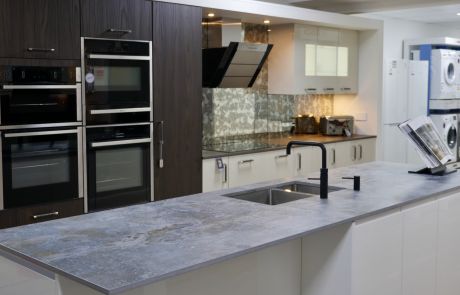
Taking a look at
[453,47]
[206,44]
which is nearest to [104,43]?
[206,44]

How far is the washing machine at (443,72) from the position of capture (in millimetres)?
9000

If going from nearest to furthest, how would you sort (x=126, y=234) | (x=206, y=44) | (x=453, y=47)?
1. (x=126, y=234)
2. (x=206, y=44)
3. (x=453, y=47)

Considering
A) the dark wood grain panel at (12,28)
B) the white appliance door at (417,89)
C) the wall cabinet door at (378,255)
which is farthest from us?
the white appliance door at (417,89)

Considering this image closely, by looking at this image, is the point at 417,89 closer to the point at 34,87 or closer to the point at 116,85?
the point at 116,85

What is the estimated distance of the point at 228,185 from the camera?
5.41 m

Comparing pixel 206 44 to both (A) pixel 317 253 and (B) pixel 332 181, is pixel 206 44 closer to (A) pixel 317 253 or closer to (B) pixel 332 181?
(B) pixel 332 181

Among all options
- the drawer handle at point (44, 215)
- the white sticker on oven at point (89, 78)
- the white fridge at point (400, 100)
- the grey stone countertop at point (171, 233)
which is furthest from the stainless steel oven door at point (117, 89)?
the white fridge at point (400, 100)

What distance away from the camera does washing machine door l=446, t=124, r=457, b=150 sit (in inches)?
362

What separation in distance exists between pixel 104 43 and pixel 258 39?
264 cm

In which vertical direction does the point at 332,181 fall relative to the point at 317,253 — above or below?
above

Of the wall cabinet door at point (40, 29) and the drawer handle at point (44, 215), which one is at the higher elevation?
the wall cabinet door at point (40, 29)

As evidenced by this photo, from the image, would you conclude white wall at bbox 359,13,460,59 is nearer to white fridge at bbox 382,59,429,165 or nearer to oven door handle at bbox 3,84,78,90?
white fridge at bbox 382,59,429,165

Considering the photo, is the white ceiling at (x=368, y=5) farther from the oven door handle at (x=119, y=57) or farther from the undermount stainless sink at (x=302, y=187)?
the undermount stainless sink at (x=302, y=187)

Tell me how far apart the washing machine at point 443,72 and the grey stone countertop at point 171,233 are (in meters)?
5.96
